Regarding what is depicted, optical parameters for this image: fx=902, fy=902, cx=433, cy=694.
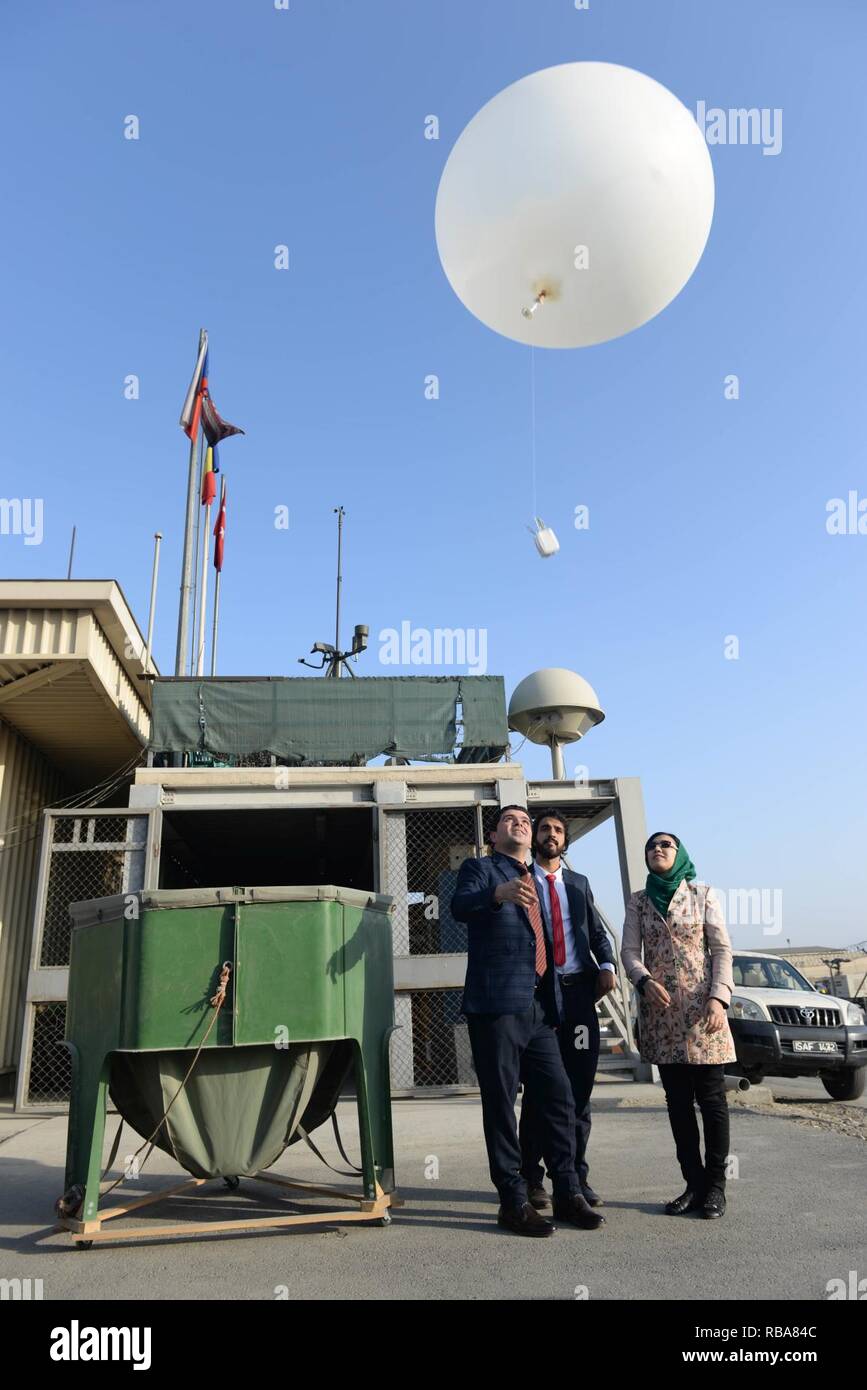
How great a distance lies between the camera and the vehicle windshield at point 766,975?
Result: 11.2 meters

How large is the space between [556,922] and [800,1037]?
22.2 ft

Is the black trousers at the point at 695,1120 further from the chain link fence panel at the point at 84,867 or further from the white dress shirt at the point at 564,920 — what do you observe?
the chain link fence panel at the point at 84,867

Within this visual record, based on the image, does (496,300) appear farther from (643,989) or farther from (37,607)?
(37,607)

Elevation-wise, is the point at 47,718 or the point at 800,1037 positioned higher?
the point at 47,718

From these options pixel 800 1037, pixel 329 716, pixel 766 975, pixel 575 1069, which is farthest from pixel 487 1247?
pixel 329 716

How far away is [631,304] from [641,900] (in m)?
3.82

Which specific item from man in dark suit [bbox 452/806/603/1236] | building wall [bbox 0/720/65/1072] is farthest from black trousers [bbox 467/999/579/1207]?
building wall [bbox 0/720/65/1072]

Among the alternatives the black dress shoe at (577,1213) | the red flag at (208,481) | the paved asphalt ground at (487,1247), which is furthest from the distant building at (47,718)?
the black dress shoe at (577,1213)

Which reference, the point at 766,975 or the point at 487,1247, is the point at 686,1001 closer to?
the point at 487,1247

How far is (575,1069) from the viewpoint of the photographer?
4.51 metres

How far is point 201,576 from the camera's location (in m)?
17.3

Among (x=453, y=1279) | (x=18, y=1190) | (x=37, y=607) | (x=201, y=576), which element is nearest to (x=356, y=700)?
(x=37, y=607)

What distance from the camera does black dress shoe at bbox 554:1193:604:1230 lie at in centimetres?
398

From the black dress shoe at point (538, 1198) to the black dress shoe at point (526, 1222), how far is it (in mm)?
378
